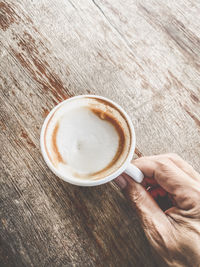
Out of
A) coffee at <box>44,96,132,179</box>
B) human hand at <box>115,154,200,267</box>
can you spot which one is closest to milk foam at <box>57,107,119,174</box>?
coffee at <box>44,96,132,179</box>

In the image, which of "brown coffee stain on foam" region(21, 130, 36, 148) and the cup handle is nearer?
the cup handle

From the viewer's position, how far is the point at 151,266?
737 millimetres

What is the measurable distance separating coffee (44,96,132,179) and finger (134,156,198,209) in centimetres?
11

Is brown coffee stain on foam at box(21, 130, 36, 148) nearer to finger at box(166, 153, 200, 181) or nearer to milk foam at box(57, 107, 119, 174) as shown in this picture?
milk foam at box(57, 107, 119, 174)

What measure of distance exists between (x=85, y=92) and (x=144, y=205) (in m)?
0.42

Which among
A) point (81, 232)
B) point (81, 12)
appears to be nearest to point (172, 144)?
point (81, 232)

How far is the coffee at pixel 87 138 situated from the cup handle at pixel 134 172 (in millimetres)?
27

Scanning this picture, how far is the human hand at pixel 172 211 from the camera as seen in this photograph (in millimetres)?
652

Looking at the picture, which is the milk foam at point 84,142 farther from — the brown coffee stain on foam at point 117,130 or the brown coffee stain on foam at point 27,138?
the brown coffee stain on foam at point 27,138

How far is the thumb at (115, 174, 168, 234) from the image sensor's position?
0.69 metres

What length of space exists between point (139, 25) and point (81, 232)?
765mm

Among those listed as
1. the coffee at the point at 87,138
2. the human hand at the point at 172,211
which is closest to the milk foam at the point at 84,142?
the coffee at the point at 87,138

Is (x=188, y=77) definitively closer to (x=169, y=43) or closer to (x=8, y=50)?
(x=169, y=43)

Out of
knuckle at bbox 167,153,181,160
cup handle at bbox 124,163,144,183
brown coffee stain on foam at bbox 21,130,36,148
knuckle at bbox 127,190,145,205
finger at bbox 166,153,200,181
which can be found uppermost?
finger at bbox 166,153,200,181
